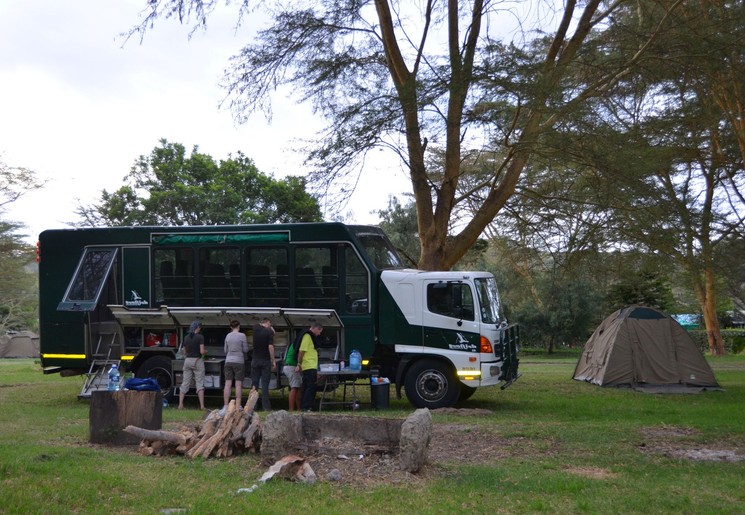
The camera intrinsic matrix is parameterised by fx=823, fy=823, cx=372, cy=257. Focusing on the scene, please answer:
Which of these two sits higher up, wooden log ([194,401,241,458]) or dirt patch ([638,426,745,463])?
wooden log ([194,401,241,458])

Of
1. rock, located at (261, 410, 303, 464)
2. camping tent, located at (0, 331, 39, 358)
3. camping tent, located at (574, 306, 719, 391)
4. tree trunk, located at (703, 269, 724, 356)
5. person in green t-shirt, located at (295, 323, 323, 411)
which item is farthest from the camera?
camping tent, located at (0, 331, 39, 358)

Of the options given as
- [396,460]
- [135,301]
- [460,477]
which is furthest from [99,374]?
[460,477]

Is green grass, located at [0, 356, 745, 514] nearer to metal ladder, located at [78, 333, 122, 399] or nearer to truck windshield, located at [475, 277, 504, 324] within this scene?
truck windshield, located at [475, 277, 504, 324]

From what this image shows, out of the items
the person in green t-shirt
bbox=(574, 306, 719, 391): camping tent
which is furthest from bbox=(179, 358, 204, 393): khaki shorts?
bbox=(574, 306, 719, 391): camping tent

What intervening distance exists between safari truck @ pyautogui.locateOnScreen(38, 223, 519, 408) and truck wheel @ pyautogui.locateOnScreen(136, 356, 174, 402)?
2 cm

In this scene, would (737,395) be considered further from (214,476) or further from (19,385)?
(19,385)

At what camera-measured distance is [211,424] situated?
1011cm

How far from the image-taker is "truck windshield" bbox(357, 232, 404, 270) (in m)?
15.3

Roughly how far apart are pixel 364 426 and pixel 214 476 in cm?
195

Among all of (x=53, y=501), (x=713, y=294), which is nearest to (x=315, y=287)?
(x=53, y=501)

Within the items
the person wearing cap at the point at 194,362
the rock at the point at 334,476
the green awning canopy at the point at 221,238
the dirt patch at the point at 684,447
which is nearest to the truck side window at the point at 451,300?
the green awning canopy at the point at 221,238

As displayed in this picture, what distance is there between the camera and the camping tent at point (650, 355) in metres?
19.1

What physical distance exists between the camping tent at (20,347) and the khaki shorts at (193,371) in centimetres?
3548

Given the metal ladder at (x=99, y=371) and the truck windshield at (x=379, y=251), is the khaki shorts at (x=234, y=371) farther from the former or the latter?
the truck windshield at (x=379, y=251)
